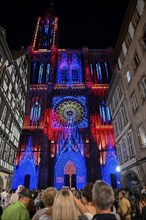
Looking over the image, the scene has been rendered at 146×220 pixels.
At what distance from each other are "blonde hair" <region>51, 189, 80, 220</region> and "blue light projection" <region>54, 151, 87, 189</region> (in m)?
26.6

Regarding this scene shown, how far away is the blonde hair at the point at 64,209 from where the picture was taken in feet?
7.11

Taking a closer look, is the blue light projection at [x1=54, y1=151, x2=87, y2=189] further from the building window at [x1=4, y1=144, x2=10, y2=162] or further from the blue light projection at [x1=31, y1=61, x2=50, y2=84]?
the blue light projection at [x1=31, y1=61, x2=50, y2=84]

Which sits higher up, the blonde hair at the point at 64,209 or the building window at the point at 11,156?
the building window at the point at 11,156

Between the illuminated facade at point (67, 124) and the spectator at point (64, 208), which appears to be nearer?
the spectator at point (64, 208)

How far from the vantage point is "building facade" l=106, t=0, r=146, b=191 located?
42.4 ft

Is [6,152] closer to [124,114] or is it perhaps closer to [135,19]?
[124,114]

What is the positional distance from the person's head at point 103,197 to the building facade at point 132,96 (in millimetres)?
11411

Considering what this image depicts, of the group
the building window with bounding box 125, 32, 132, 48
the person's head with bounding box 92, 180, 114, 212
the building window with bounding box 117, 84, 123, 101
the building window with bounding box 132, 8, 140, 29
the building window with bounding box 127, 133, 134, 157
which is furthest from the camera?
the building window with bounding box 117, 84, 123, 101

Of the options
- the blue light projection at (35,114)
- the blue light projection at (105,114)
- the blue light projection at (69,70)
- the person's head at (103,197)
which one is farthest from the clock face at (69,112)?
the person's head at (103,197)

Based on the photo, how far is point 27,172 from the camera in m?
26.7

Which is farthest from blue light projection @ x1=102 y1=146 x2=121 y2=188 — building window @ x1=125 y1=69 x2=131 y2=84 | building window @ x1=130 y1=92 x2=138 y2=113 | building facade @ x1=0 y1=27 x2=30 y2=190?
building facade @ x1=0 y1=27 x2=30 y2=190

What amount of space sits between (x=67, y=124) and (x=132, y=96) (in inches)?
702

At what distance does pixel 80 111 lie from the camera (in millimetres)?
32750

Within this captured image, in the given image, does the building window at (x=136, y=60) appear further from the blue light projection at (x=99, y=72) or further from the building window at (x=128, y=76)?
the blue light projection at (x=99, y=72)
